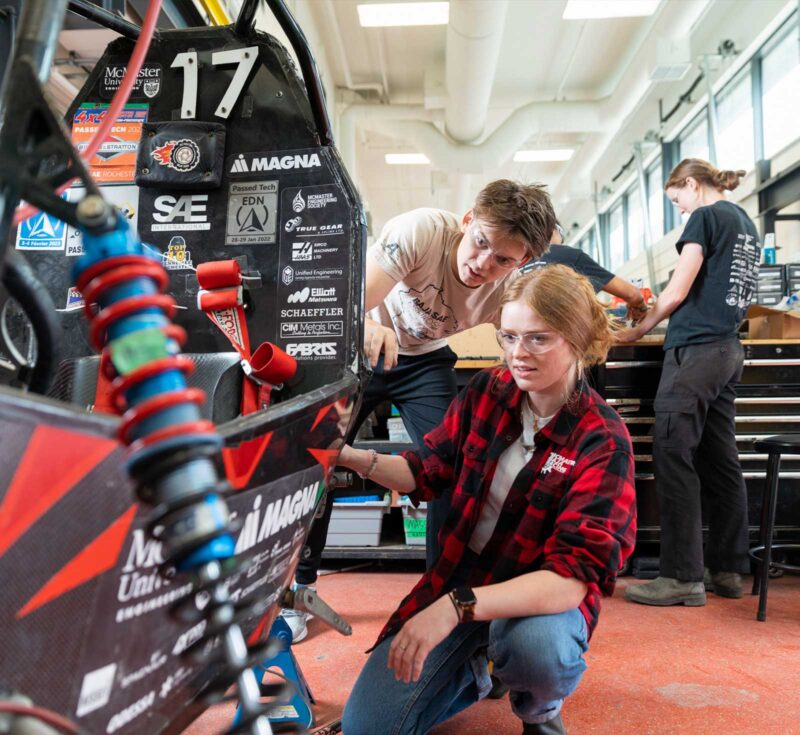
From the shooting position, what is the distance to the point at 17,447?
1.17 ft

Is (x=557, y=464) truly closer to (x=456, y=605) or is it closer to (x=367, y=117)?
(x=456, y=605)

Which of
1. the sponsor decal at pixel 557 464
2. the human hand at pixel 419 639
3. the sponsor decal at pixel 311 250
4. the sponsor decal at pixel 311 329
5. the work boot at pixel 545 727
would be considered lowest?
the work boot at pixel 545 727

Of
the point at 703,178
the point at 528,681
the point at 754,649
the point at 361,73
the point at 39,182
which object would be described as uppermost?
the point at 361,73

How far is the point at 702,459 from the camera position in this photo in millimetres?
2791

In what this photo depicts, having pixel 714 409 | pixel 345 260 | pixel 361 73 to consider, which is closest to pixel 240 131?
pixel 345 260

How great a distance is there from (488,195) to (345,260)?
2.02 ft

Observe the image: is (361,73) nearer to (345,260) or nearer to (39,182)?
(345,260)

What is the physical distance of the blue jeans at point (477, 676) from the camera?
1.17m

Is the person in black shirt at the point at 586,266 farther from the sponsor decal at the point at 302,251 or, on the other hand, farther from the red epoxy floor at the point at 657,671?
the sponsor decal at the point at 302,251

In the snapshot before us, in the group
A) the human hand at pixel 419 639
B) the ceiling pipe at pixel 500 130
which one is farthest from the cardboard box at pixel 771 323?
the ceiling pipe at pixel 500 130

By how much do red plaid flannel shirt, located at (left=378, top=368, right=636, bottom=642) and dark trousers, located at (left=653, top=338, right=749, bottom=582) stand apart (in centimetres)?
142

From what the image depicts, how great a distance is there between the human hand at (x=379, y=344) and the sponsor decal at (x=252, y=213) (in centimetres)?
30

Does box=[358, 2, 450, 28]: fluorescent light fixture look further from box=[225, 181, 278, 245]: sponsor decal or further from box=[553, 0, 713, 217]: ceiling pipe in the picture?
box=[225, 181, 278, 245]: sponsor decal

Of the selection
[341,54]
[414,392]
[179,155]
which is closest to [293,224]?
→ [179,155]
